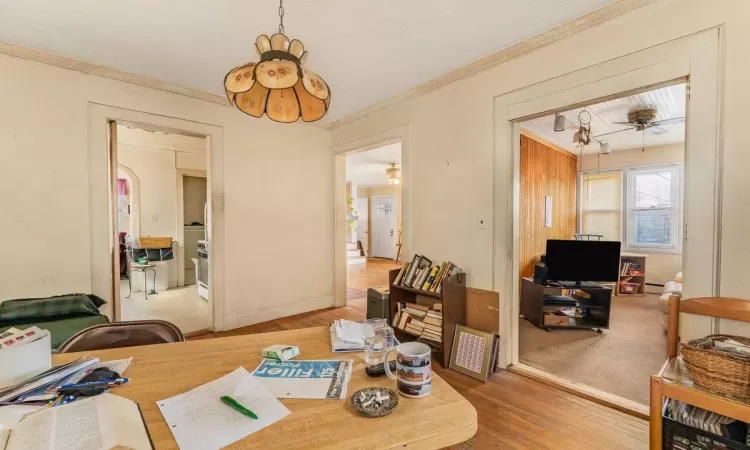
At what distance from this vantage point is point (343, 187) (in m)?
4.62

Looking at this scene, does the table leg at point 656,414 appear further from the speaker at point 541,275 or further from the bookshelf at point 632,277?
the bookshelf at point 632,277

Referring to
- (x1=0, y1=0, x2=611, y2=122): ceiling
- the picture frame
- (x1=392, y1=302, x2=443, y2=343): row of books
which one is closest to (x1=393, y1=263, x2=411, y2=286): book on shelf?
(x1=392, y1=302, x2=443, y2=343): row of books

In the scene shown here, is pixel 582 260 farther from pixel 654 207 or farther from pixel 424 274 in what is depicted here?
pixel 654 207

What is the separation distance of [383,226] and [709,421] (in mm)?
A: 9454

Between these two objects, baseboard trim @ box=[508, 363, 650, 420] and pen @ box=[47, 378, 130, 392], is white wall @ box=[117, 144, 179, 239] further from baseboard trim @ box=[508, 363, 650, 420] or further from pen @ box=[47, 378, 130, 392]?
baseboard trim @ box=[508, 363, 650, 420]

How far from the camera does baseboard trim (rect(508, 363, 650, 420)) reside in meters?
2.09

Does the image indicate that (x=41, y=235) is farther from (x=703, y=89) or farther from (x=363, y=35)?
(x=703, y=89)

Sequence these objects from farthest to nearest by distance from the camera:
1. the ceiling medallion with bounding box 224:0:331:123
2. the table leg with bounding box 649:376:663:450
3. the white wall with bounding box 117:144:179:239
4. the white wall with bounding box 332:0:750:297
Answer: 1. the white wall with bounding box 117:144:179:239
2. the white wall with bounding box 332:0:750:297
3. the table leg with bounding box 649:376:663:450
4. the ceiling medallion with bounding box 224:0:331:123

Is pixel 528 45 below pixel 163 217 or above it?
above

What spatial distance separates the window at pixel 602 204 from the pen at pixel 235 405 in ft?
22.5

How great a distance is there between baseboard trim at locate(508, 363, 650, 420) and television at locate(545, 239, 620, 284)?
1642mm

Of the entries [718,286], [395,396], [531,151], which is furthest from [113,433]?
[531,151]

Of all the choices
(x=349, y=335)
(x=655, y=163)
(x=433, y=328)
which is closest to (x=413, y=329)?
(x=433, y=328)

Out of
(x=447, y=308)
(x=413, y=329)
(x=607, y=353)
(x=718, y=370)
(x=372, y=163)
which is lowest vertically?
(x=607, y=353)
